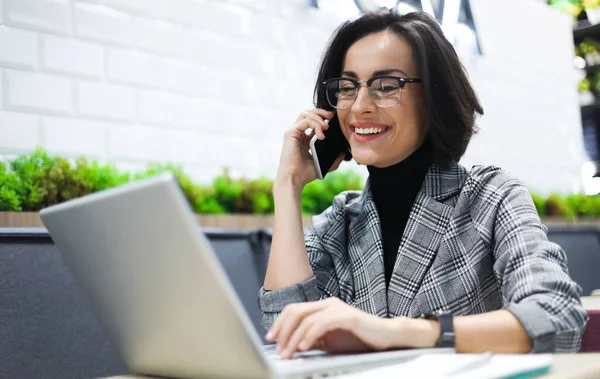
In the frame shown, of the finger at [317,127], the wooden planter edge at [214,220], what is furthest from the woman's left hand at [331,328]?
the wooden planter edge at [214,220]

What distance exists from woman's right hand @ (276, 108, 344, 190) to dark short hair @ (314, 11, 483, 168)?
23 centimetres

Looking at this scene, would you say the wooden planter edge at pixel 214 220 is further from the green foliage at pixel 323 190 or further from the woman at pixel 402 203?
the woman at pixel 402 203

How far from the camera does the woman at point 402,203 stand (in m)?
1.39

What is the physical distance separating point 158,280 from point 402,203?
0.91m

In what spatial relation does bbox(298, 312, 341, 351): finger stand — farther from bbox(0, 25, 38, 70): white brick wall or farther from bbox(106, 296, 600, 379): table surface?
bbox(0, 25, 38, 70): white brick wall

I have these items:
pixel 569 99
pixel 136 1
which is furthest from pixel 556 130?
pixel 136 1

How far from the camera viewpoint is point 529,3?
17.3 ft

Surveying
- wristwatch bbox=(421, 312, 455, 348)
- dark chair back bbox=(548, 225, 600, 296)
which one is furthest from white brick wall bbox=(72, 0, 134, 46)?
dark chair back bbox=(548, 225, 600, 296)

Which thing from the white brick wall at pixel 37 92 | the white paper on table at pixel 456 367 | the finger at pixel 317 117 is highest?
the white brick wall at pixel 37 92

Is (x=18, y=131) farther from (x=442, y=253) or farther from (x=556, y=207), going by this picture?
(x=556, y=207)

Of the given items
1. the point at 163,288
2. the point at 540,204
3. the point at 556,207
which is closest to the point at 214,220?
the point at 163,288

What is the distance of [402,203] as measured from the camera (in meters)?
1.57

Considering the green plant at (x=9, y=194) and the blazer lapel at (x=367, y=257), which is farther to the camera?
the green plant at (x=9, y=194)

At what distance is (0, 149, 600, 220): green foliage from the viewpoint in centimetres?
196
